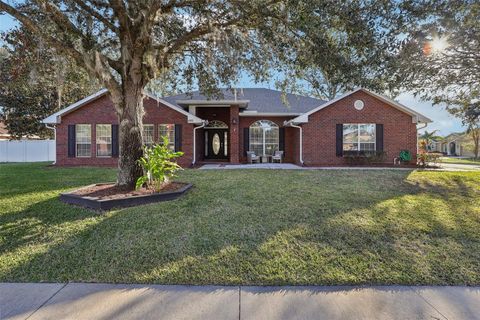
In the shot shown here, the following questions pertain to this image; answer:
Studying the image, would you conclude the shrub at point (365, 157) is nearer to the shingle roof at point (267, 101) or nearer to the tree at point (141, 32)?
the shingle roof at point (267, 101)

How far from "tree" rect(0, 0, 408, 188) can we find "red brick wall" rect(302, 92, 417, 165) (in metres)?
7.34

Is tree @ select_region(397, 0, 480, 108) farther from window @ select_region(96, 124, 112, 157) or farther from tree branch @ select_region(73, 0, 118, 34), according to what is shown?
window @ select_region(96, 124, 112, 157)

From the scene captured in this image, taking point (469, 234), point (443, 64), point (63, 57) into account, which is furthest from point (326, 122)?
point (63, 57)

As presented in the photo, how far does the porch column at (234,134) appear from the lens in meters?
16.0

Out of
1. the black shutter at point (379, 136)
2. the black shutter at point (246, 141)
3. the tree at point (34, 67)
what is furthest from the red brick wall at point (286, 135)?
the tree at point (34, 67)

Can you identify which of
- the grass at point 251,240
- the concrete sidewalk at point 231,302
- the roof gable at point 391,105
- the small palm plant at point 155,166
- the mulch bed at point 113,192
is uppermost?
the roof gable at point 391,105

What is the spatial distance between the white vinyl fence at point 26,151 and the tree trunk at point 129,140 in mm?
20702

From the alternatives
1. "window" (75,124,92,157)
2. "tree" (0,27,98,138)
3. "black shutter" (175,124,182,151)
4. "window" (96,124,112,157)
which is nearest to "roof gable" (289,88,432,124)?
"black shutter" (175,124,182,151)

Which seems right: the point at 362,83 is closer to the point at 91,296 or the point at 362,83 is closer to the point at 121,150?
the point at 121,150

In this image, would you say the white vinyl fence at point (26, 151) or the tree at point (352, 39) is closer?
the tree at point (352, 39)

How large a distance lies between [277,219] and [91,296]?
3315 millimetres

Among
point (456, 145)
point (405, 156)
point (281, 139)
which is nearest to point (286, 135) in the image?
point (281, 139)

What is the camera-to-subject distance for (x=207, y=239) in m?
4.61

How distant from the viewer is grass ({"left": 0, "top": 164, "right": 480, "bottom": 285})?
3.69m
